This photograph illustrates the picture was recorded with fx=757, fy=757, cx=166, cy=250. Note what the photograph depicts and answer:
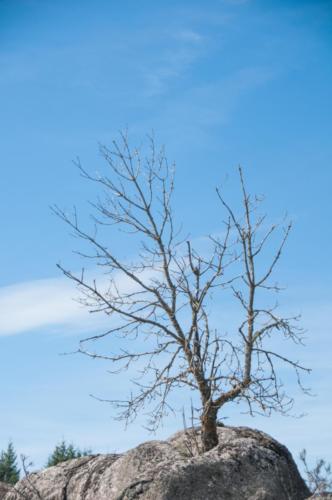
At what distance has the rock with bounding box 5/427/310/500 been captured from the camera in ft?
32.3

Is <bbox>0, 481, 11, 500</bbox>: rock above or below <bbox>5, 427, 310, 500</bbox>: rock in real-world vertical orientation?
above

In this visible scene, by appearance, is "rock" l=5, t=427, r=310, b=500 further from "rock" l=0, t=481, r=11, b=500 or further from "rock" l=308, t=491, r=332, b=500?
"rock" l=308, t=491, r=332, b=500

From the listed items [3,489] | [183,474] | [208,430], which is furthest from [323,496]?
[3,489]

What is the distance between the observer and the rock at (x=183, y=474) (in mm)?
9836

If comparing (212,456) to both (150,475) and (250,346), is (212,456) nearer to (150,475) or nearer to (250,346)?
(150,475)

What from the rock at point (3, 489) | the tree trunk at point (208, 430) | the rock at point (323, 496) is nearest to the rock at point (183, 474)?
the tree trunk at point (208, 430)

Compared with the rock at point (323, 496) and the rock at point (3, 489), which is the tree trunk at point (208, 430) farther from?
the rock at point (3, 489)

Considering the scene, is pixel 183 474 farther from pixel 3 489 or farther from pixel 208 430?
pixel 3 489

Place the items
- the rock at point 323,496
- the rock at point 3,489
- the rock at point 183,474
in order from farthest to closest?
the rock at point 3,489
the rock at point 183,474
the rock at point 323,496

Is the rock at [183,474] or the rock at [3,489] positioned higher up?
the rock at [3,489]

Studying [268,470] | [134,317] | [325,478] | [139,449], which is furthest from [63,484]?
[325,478]

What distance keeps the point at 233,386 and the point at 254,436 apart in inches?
35.6

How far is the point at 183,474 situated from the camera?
390 inches

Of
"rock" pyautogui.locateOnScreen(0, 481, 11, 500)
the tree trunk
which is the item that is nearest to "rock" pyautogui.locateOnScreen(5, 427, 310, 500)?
the tree trunk
